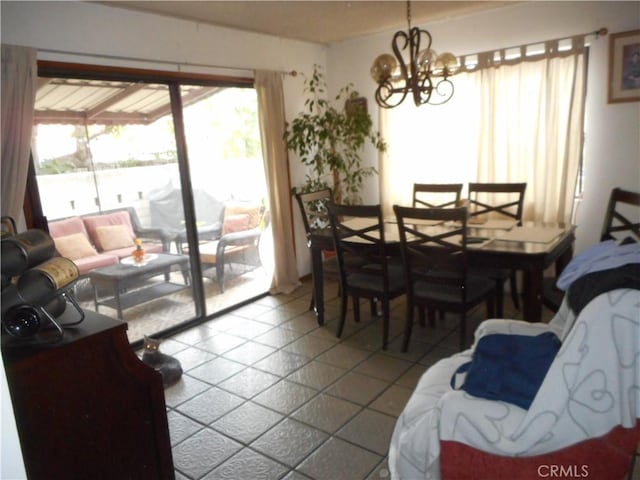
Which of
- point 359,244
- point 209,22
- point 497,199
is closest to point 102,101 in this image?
point 209,22

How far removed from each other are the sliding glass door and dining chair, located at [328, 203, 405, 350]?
1.27m

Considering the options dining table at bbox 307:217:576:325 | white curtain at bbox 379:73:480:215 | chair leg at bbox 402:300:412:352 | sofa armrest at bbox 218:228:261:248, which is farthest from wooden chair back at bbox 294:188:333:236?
chair leg at bbox 402:300:412:352

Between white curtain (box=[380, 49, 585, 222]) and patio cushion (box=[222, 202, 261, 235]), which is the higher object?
Result: white curtain (box=[380, 49, 585, 222])

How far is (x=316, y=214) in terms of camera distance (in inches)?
152

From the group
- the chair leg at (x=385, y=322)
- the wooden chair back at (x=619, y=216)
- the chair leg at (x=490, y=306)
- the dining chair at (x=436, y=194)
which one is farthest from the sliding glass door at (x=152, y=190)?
the wooden chair back at (x=619, y=216)

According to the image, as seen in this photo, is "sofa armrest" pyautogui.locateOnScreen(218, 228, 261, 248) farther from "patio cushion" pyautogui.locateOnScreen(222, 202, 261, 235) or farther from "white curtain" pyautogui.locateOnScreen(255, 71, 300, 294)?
"white curtain" pyautogui.locateOnScreen(255, 71, 300, 294)

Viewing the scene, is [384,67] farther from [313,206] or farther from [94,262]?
[94,262]

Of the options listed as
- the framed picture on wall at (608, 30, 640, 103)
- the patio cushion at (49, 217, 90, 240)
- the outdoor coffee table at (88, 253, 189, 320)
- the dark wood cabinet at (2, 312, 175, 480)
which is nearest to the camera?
the dark wood cabinet at (2, 312, 175, 480)

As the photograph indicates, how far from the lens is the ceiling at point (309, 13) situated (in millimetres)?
3076

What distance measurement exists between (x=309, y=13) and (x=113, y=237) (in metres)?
2.25

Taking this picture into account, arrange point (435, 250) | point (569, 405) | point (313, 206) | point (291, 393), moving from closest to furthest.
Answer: point (569, 405), point (291, 393), point (435, 250), point (313, 206)

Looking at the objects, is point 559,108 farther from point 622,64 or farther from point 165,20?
point 165,20

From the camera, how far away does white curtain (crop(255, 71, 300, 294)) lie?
12.9 feet

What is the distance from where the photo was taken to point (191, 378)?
9.14 feet
